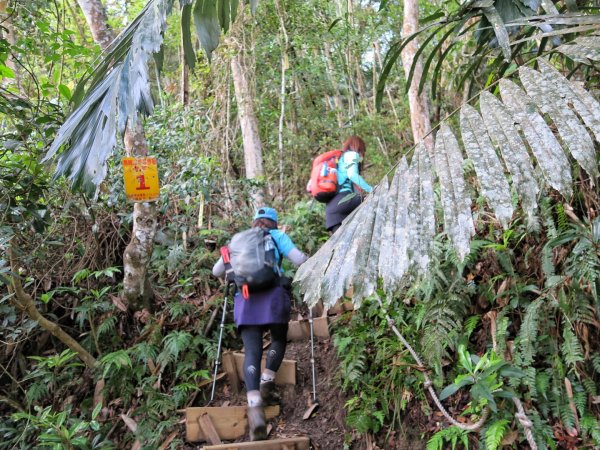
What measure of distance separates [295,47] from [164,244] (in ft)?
17.1

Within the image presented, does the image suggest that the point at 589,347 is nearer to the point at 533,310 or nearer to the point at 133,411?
the point at 533,310

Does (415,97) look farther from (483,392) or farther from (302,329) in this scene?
(483,392)

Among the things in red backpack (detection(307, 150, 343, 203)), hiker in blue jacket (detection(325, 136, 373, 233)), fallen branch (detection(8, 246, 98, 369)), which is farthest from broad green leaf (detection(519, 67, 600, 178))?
fallen branch (detection(8, 246, 98, 369))

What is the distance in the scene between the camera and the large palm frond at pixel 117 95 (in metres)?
A: 2.01

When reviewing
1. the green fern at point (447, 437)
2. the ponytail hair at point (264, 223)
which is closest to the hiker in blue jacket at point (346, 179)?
the ponytail hair at point (264, 223)

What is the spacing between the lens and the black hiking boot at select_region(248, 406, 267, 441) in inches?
172

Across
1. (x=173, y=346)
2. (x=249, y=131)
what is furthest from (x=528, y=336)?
(x=249, y=131)

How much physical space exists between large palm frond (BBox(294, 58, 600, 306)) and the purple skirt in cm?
248

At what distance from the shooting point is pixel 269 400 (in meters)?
4.93

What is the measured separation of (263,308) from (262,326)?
198 millimetres

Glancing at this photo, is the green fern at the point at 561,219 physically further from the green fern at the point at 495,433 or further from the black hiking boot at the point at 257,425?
the black hiking boot at the point at 257,425

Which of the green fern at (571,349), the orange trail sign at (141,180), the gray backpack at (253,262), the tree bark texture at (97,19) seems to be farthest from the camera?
the tree bark texture at (97,19)

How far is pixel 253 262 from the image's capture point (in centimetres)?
450

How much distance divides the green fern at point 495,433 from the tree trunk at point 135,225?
3904 millimetres
